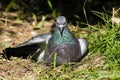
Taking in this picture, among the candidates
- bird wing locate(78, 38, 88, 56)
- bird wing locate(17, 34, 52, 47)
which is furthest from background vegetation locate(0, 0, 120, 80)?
bird wing locate(17, 34, 52, 47)

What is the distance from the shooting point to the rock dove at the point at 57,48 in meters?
5.68

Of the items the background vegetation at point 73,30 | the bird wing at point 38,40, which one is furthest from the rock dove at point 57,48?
the background vegetation at point 73,30

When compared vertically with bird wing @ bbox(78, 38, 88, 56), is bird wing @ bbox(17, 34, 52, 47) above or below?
above

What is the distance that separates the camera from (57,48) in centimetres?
572

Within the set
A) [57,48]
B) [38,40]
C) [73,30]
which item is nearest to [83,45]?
[57,48]

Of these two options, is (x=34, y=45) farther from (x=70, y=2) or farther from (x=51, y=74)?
(x=70, y=2)

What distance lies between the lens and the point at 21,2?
798 cm

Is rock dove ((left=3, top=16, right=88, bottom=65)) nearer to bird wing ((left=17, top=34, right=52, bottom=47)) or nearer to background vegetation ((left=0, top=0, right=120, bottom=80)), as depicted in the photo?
bird wing ((left=17, top=34, right=52, bottom=47))

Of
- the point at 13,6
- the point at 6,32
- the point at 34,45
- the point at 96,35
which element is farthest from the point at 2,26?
the point at 96,35

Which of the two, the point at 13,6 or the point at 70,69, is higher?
the point at 13,6

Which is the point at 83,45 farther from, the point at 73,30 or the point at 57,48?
the point at 73,30

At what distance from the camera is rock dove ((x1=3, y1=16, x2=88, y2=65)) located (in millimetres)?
5680

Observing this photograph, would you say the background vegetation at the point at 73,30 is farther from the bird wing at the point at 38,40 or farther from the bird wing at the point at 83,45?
the bird wing at the point at 38,40

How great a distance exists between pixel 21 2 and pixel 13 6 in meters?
0.16
